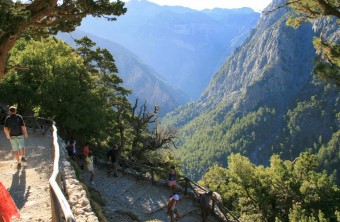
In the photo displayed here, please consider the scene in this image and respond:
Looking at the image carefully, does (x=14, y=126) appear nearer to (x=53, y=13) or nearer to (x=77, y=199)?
(x=77, y=199)

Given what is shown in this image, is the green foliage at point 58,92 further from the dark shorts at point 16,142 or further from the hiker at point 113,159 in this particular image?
the dark shorts at point 16,142

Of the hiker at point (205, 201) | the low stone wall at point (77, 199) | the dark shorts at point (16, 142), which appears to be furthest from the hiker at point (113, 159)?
the low stone wall at point (77, 199)

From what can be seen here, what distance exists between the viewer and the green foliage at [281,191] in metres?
30.4

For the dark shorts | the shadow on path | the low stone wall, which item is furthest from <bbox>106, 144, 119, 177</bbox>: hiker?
the low stone wall

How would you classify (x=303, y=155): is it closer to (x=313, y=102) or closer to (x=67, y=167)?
(x=67, y=167)

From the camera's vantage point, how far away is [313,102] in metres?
195

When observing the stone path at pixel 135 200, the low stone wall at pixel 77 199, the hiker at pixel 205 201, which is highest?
the low stone wall at pixel 77 199

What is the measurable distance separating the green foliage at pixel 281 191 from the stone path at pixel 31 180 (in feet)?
67.2

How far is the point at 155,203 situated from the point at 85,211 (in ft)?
32.1

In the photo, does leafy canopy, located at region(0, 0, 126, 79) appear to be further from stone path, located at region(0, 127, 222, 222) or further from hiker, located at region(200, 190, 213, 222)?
hiker, located at region(200, 190, 213, 222)

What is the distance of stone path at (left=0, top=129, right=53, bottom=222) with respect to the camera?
8.67 meters

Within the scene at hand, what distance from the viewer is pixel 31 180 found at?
35.9ft

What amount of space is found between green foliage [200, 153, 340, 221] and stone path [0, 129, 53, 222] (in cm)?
2048

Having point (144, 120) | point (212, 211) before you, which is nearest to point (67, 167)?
point (212, 211)
